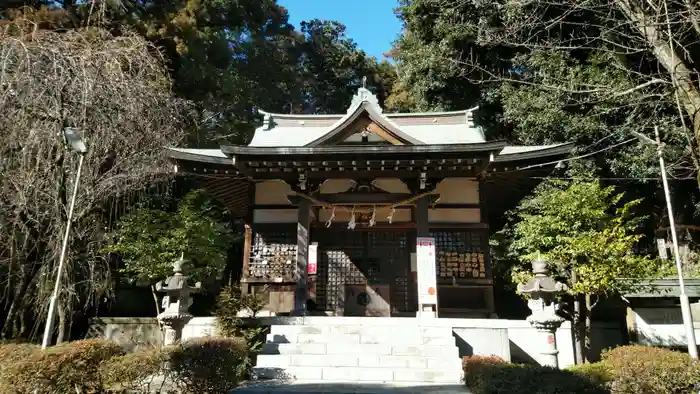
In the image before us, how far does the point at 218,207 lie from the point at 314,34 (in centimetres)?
2350

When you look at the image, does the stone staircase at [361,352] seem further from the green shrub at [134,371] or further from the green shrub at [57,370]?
the green shrub at [57,370]

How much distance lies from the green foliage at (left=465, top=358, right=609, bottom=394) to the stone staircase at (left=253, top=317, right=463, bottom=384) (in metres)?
1.55

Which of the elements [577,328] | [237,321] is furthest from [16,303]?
[577,328]

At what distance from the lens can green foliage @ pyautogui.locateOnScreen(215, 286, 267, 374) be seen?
28.9 feet

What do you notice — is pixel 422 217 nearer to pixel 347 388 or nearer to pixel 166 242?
pixel 347 388

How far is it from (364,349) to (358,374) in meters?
0.73

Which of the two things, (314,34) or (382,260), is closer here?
(382,260)

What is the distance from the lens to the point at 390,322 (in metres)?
9.46

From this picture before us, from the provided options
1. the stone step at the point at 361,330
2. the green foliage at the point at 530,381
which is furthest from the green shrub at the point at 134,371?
the green foliage at the point at 530,381

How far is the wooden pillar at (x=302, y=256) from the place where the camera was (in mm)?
10508

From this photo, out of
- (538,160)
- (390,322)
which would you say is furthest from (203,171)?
(538,160)

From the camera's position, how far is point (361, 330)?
30.1ft

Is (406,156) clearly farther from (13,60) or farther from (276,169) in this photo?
(13,60)

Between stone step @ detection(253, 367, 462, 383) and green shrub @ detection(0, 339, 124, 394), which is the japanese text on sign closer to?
stone step @ detection(253, 367, 462, 383)
